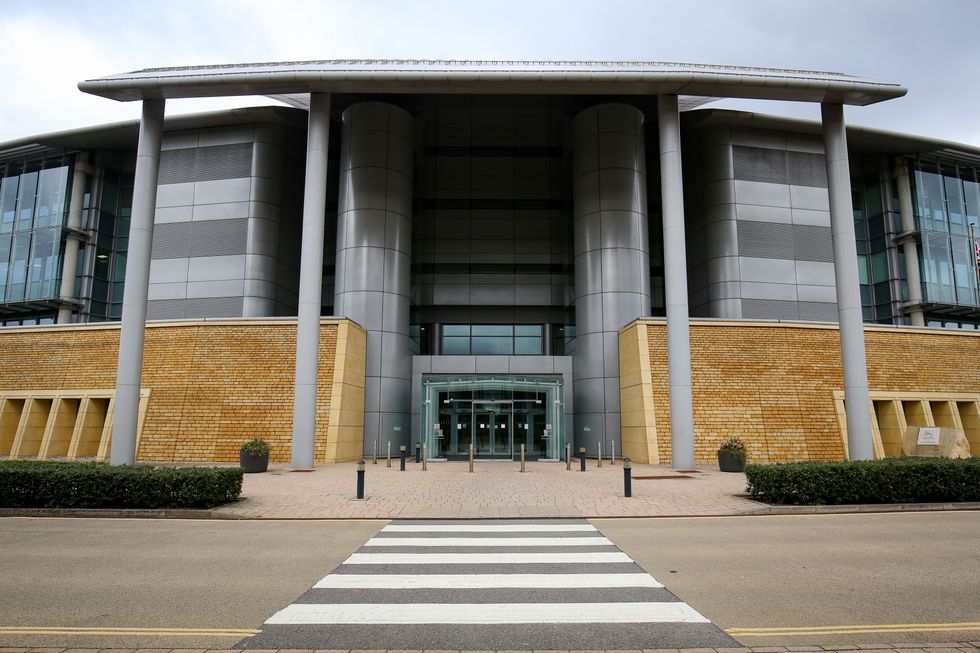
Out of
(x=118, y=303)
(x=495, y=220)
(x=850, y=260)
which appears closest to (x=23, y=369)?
(x=118, y=303)

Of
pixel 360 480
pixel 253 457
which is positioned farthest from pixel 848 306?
pixel 253 457

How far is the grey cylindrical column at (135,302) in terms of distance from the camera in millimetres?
21469

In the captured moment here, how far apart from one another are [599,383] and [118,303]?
2793cm

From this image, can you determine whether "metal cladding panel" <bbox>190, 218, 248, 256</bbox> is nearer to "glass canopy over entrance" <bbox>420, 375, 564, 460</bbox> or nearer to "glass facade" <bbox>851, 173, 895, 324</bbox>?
"glass canopy over entrance" <bbox>420, 375, 564, 460</bbox>

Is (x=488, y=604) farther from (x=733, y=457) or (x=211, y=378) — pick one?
(x=211, y=378)

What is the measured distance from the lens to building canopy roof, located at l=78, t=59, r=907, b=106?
76.6 feet

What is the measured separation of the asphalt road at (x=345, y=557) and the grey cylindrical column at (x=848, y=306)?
10.8m

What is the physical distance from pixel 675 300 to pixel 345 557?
17.9m

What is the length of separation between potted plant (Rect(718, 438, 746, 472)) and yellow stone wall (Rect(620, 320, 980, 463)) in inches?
A: 116

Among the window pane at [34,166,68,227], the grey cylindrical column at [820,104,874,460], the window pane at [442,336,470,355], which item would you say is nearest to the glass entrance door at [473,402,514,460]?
the window pane at [442,336,470,355]

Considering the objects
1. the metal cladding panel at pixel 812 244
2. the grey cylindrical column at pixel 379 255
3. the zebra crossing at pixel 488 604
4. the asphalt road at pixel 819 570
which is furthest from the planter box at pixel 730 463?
the metal cladding panel at pixel 812 244

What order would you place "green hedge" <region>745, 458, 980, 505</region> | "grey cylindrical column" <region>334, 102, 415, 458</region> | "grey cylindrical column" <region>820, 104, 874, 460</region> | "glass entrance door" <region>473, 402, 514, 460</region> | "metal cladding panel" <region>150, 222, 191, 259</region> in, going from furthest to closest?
"metal cladding panel" <region>150, 222, 191, 259</region>
"glass entrance door" <region>473, 402, 514, 460</region>
"grey cylindrical column" <region>334, 102, 415, 458</region>
"grey cylindrical column" <region>820, 104, 874, 460</region>
"green hedge" <region>745, 458, 980, 505</region>

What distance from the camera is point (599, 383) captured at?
30047 mm

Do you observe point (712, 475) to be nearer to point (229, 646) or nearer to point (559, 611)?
point (559, 611)
